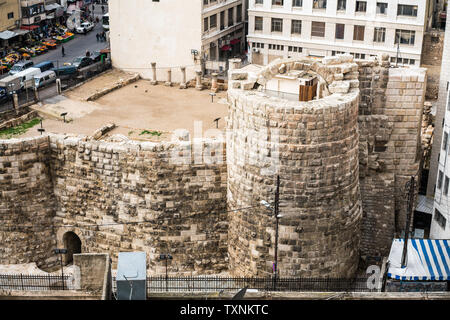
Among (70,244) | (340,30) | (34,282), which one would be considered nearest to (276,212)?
(34,282)

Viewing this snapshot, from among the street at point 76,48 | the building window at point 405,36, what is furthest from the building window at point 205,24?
the building window at point 405,36

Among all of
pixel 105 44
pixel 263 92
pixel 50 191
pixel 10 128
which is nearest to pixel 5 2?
pixel 105 44

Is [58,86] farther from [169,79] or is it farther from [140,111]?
[169,79]

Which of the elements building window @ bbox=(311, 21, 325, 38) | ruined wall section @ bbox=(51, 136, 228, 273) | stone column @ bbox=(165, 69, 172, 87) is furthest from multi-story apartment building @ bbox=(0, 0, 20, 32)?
ruined wall section @ bbox=(51, 136, 228, 273)

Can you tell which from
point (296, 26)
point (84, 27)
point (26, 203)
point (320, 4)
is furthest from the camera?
point (84, 27)

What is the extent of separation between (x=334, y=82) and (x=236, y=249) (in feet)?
28.5

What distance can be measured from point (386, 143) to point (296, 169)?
23.8 ft

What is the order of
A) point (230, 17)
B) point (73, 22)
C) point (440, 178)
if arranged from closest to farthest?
1. point (440, 178)
2. point (230, 17)
3. point (73, 22)

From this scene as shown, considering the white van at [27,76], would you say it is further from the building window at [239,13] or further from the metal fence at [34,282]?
the metal fence at [34,282]

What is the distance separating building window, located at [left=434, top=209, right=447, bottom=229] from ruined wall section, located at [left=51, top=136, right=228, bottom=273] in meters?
11.7

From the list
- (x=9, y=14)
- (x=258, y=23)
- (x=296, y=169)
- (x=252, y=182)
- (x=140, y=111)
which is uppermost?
(x=296, y=169)

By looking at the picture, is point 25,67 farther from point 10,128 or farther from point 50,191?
point 50,191

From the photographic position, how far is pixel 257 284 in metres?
32.1

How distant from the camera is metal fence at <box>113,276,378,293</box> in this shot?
31422mm
